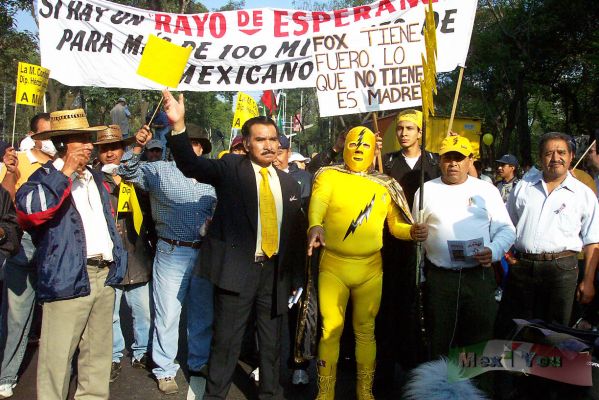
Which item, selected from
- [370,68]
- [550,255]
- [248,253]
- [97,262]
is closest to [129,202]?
[97,262]

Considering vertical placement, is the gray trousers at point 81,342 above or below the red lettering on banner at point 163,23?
below

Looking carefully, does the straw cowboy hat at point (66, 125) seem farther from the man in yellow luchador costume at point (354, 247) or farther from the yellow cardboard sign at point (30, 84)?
the yellow cardboard sign at point (30, 84)

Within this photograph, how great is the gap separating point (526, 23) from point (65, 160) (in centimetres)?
2270

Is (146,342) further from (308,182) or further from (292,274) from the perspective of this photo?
(308,182)

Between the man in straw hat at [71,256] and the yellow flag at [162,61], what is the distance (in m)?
0.55

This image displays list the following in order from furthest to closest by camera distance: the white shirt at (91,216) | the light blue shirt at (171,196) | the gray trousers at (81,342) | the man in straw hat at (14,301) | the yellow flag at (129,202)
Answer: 1. the yellow flag at (129,202)
2. the light blue shirt at (171,196)
3. the man in straw hat at (14,301)
4. the white shirt at (91,216)
5. the gray trousers at (81,342)

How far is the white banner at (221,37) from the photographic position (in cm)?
551

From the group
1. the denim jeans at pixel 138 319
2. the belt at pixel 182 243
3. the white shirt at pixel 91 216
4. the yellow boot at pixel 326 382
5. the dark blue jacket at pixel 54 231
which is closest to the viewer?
the dark blue jacket at pixel 54 231

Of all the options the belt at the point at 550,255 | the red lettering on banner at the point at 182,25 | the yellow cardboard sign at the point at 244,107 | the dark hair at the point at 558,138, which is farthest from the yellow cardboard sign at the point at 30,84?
the belt at the point at 550,255

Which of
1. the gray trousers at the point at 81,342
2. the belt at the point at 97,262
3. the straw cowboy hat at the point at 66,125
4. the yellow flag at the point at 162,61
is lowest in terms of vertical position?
the gray trousers at the point at 81,342

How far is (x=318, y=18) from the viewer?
18.6 ft

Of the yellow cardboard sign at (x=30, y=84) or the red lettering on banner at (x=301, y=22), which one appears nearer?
the red lettering on banner at (x=301, y=22)

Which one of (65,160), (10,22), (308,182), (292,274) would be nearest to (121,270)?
(65,160)

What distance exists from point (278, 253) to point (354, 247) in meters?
0.55
